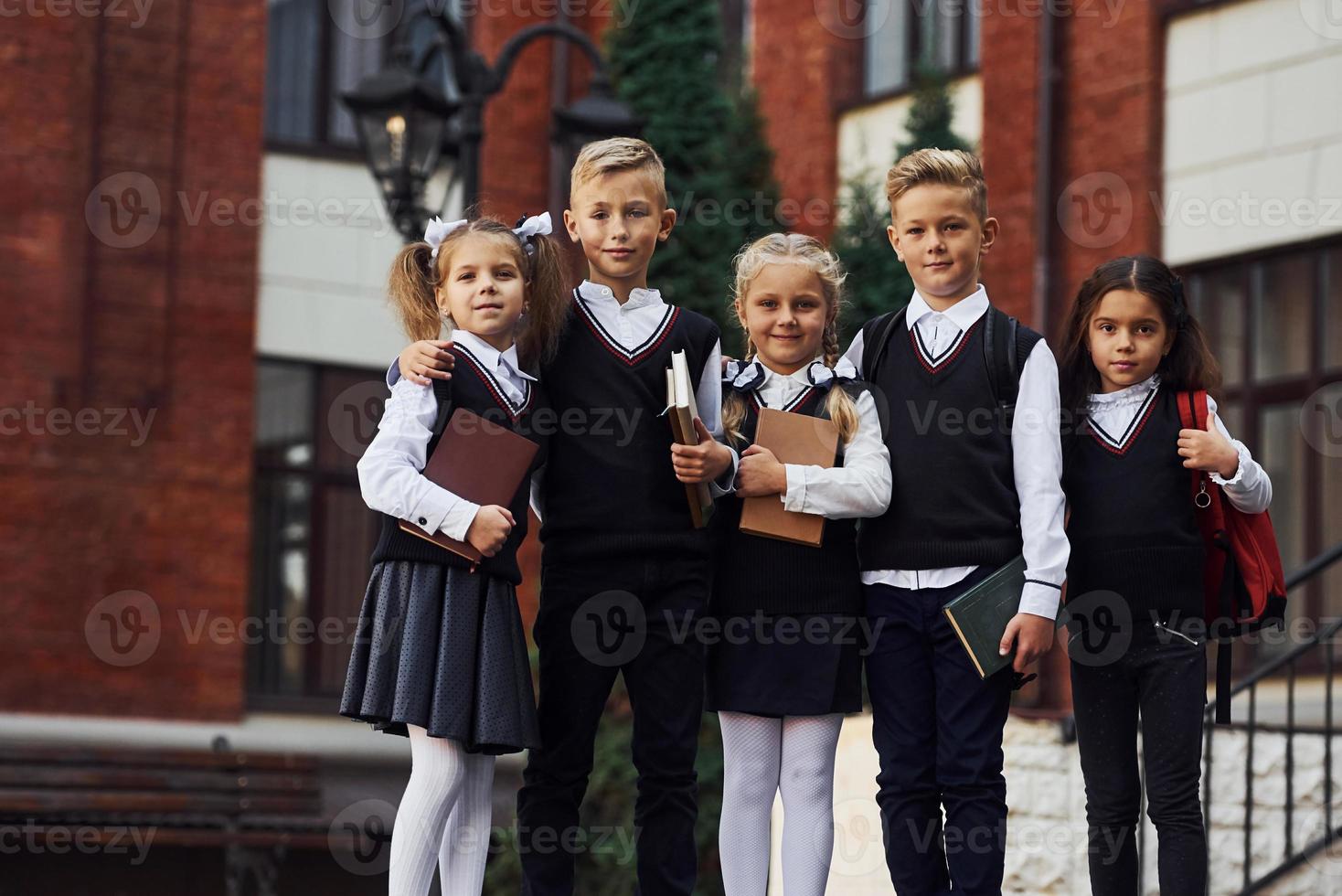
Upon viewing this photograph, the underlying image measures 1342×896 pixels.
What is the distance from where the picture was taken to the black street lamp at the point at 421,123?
29.2 ft

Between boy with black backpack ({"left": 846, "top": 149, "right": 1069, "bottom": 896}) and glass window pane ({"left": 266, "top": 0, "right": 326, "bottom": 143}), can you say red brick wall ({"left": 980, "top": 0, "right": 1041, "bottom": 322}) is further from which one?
boy with black backpack ({"left": 846, "top": 149, "right": 1069, "bottom": 896})

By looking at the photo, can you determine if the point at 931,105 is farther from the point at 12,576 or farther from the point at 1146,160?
the point at 12,576

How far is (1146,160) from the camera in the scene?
11.9 meters

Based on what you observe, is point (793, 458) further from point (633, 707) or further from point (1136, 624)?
point (1136, 624)

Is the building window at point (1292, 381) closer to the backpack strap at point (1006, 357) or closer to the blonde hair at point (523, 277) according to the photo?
the backpack strap at point (1006, 357)

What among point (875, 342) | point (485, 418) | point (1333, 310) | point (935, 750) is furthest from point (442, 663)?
point (1333, 310)

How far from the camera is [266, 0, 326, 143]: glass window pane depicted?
46.0ft

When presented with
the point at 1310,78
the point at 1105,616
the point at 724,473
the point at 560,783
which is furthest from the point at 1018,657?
the point at 1310,78

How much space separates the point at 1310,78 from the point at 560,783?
26.7 ft

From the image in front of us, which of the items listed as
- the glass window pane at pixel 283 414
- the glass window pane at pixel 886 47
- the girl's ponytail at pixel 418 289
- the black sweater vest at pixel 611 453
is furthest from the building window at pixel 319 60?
the black sweater vest at pixel 611 453

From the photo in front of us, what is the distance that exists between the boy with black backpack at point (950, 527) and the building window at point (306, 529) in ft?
30.0

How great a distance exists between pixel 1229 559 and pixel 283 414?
9.87 m

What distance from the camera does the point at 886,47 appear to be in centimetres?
1444

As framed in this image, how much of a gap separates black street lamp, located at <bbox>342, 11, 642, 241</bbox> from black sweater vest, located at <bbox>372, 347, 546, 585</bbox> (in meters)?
4.30
